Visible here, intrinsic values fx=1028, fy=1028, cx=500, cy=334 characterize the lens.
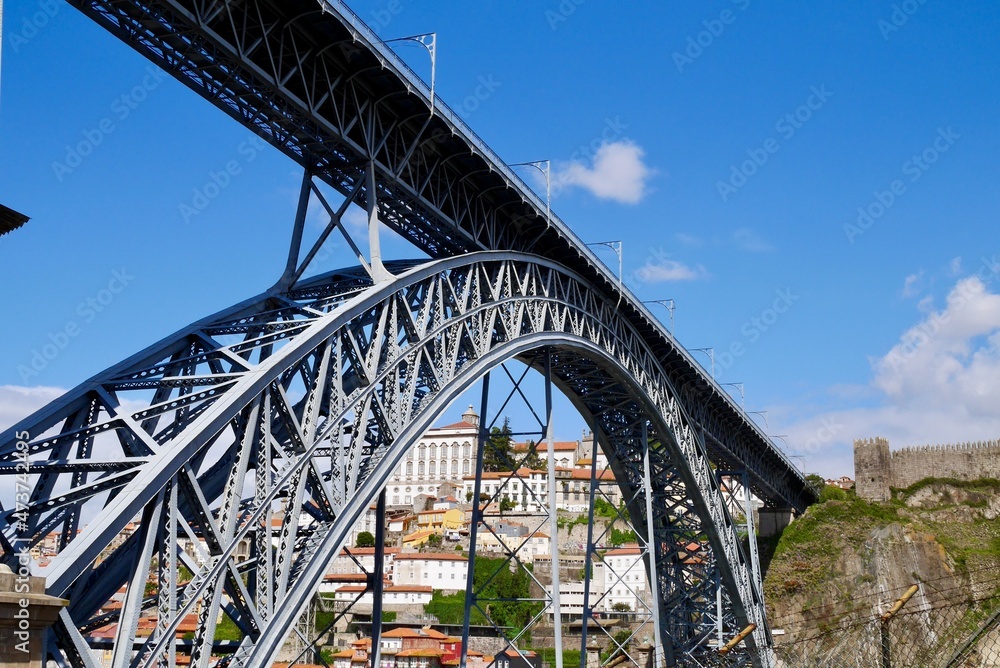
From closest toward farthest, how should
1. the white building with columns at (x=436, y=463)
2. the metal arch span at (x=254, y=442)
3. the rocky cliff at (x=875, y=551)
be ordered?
the metal arch span at (x=254, y=442)
the rocky cliff at (x=875, y=551)
the white building with columns at (x=436, y=463)

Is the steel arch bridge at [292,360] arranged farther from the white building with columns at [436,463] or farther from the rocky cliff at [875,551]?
the white building with columns at [436,463]

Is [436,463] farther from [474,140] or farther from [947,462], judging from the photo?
[474,140]

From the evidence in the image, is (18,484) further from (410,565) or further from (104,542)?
(410,565)

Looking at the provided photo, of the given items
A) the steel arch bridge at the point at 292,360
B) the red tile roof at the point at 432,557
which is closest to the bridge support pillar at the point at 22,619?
the steel arch bridge at the point at 292,360

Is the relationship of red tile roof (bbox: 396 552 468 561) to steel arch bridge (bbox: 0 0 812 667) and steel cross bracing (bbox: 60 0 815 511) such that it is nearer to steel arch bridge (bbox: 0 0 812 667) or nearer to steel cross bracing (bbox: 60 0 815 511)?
steel arch bridge (bbox: 0 0 812 667)

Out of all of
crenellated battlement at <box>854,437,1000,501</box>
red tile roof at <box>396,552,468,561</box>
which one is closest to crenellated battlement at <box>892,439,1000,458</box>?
crenellated battlement at <box>854,437,1000,501</box>
